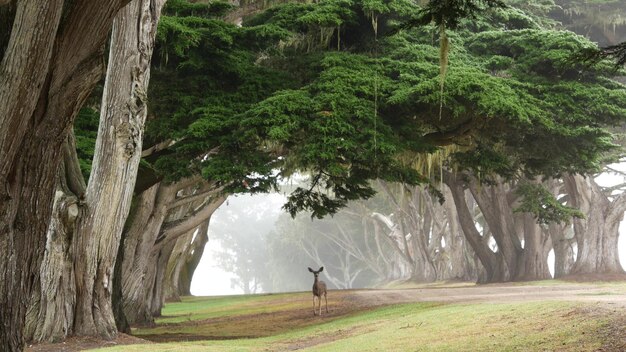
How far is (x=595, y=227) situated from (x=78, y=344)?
27.8 meters

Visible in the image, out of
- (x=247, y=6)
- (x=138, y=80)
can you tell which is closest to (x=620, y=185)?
(x=247, y=6)

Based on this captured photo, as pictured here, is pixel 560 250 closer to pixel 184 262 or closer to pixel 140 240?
pixel 184 262

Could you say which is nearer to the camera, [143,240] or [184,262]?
[143,240]

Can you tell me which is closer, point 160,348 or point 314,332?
point 160,348

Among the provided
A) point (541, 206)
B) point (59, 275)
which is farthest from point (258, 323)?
point (541, 206)

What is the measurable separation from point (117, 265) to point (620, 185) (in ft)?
96.0

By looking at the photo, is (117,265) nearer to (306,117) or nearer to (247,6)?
(306,117)

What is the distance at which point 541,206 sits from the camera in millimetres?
29547

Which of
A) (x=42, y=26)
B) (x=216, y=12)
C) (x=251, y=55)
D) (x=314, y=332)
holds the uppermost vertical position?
(x=216, y=12)

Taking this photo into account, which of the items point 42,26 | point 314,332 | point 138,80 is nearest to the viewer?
point 42,26

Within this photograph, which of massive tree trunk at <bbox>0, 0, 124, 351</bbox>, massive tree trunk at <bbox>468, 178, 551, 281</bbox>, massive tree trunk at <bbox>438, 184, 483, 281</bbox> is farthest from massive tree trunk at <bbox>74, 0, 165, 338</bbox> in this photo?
massive tree trunk at <bbox>438, 184, 483, 281</bbox>

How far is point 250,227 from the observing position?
10106 cm

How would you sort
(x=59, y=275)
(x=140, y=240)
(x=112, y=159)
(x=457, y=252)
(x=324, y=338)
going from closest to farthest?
1. (x=59, y=275)
2. (x=112, y=159)
3. (x=324, y=338)
4. (x=140, y=240)
5. (x=457, y=252)

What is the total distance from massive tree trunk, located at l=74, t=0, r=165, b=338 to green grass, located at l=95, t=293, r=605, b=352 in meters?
1.91
